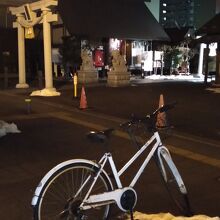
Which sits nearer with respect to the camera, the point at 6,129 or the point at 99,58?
the point at 6,129

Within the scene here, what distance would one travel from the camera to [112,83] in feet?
78.4

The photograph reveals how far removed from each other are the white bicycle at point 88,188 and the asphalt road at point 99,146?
44 cm

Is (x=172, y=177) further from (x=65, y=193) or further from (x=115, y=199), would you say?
(x=65, y=193)

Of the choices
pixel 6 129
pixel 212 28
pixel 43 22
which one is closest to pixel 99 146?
pixel 6 129

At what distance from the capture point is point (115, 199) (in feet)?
13.8

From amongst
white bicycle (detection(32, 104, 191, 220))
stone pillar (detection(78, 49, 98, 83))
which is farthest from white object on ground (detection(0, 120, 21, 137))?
stone pillar (detection(78, 49, 98, 83))

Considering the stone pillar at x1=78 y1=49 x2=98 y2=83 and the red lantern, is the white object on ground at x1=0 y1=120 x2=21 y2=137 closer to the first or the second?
the stone pillar at x1=78 y1=49 x2=98 y2=83

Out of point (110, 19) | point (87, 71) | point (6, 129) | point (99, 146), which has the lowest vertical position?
point (99, 146)

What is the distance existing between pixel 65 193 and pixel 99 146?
4.05 m

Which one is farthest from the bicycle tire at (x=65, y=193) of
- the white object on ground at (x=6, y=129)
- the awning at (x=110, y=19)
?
the awning at (x=110, y=19)

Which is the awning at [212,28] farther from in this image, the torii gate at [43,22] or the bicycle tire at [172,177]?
the bicycle tire at [172,177]

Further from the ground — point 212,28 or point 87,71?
point 212,28

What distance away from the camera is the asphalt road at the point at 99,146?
5570 mm

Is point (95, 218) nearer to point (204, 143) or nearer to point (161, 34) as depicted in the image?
point (204, 143)
